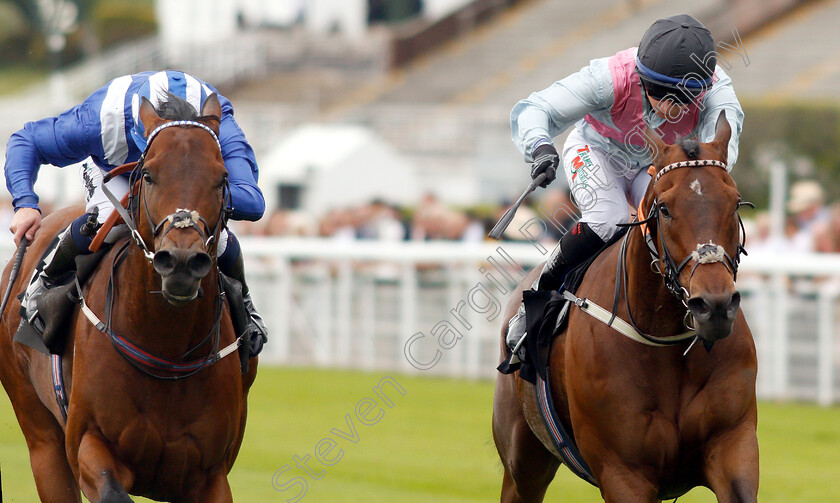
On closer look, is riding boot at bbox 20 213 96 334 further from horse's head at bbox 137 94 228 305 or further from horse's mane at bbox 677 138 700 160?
horse's mane at bbox 677 138 700 160

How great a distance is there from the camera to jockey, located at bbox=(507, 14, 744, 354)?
428cm

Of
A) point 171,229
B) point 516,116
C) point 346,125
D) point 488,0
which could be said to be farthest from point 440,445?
point 488,0

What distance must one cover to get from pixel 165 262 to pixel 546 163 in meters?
1.39

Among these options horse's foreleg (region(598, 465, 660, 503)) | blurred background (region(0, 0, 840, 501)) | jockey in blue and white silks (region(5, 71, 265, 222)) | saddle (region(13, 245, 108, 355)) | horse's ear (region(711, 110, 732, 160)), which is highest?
horse's ear (region(711, 110, 732, 160))

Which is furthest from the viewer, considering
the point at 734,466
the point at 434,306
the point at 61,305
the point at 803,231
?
the point at 434,306

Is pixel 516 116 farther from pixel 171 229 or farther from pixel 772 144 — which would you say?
pixel 772 144

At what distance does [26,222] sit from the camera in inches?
187

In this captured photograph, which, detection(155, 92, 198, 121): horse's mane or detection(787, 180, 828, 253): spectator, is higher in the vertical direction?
detection(155, 92, 198, 121): horse's mane

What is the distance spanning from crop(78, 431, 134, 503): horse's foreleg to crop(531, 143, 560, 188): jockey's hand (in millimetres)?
1697

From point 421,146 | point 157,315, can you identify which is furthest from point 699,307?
point 421,146

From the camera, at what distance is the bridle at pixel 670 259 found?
3.59 m

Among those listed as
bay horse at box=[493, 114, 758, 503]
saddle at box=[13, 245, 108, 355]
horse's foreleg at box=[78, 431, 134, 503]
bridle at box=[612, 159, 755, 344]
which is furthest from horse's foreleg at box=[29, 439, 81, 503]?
bridle at box=[612, 159, 755, 344]

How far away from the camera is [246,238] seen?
12.9 m

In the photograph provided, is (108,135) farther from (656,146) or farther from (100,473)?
(656,146)
